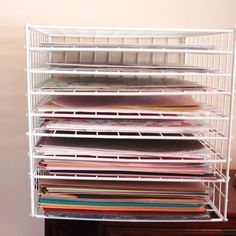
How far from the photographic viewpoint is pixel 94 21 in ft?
3.45

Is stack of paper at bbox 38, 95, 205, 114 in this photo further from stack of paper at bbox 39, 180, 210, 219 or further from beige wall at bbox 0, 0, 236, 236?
beige wall at bbox 0, 0, 236, 236

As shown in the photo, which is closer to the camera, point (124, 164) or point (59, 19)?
point (124, 164)

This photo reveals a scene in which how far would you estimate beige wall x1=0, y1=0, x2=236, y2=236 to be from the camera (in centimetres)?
104

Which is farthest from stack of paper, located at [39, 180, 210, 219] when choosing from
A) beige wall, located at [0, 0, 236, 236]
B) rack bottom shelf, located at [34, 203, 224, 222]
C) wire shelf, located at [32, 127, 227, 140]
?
beige wall, located at [0, 0, 236, 236]

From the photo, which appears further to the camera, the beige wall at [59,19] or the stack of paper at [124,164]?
the beige wall at [59,19]

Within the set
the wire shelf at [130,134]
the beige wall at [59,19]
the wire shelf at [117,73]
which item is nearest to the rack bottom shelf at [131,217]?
the wire shelf at [130,134]

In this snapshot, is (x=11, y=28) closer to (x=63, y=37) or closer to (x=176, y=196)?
(x=63, y=37)

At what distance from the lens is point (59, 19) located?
1046 millimetres

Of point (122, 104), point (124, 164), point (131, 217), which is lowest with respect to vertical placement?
point (131, 217)

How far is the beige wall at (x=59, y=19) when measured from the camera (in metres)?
1.04

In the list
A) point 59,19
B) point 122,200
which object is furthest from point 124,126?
point 59,19

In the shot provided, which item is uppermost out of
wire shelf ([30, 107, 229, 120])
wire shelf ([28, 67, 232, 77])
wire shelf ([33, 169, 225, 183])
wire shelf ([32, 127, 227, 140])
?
wire shelf ([28, 67, 232, 77])

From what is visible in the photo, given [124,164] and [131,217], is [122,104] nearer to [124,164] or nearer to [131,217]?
[124,164]

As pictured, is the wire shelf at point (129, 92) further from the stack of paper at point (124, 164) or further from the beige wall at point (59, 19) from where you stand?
the beige wall at point (59, 19)
